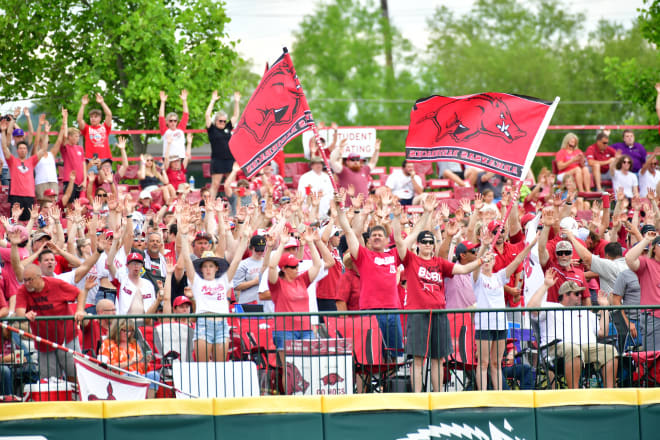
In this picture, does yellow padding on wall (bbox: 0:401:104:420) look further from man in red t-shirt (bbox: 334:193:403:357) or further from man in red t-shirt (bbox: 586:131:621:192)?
man in red t-shirt (bbox: 586:131:621:192)

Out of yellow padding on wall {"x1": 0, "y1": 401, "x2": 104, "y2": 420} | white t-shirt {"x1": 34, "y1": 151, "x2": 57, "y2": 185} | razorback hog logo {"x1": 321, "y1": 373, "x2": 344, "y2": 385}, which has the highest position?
white t-shirt {"x1": 34, "y1": 151, "x2": 57, "y2": 185}

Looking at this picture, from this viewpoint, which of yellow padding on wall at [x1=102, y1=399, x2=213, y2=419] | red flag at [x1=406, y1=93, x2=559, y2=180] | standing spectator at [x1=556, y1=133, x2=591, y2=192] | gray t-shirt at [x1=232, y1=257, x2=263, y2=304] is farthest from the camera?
standing spectator at [x1=556, y1=133, x2=591, y2=192]

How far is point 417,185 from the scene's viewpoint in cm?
2006

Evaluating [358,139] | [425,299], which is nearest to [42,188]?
[358,139]

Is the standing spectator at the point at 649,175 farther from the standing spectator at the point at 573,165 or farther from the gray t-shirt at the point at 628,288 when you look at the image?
the gray t-shirt at the point at 628,288

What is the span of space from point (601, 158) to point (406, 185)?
4100mm

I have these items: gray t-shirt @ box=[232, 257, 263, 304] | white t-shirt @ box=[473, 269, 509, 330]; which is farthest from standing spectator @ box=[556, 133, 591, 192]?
gray t-shirt @ box=[232, 257, 263, 304]

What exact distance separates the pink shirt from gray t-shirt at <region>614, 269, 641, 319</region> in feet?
32.7

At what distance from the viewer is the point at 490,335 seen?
11227mm

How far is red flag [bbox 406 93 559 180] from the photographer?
41.1ft

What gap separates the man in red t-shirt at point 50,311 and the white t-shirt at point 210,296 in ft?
3.95

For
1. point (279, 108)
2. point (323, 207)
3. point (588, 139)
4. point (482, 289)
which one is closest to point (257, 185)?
point (323, 207)

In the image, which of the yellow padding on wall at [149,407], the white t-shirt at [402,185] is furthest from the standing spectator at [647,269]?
the white t-shirt at [402,185]

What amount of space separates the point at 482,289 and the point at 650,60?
42.8 m
